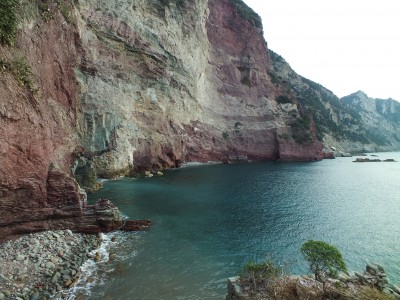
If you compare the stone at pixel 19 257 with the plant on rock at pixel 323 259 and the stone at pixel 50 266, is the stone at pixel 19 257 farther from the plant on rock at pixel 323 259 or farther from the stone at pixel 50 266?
the plant on rock at pixel 323 259

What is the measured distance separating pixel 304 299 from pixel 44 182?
1672 centimetres

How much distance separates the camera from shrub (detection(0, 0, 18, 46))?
672 inches

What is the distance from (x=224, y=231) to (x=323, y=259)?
482 inches

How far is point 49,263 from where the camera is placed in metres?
16.1

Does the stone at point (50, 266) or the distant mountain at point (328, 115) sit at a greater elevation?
the distant mountain at point (328, 115)

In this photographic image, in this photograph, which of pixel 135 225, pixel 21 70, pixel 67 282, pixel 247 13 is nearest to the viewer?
pixel 67 282

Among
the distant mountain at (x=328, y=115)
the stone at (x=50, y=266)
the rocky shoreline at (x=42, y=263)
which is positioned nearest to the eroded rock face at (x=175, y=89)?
the rocky shoreline at (x=42, y=263)

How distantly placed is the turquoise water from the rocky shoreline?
1432 millimetres

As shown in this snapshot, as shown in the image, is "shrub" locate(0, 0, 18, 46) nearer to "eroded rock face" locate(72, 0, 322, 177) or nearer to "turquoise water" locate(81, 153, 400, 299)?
"turquoise water" locate(81, 153, 400, 299)

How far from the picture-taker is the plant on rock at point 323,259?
1305 centimetres

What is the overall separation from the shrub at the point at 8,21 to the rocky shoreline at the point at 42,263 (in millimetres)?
11839

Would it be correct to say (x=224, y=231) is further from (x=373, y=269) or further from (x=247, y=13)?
(x=247, y=13)

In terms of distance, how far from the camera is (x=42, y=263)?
16.1 metres

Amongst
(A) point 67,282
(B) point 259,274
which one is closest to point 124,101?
(A) point 67,282
